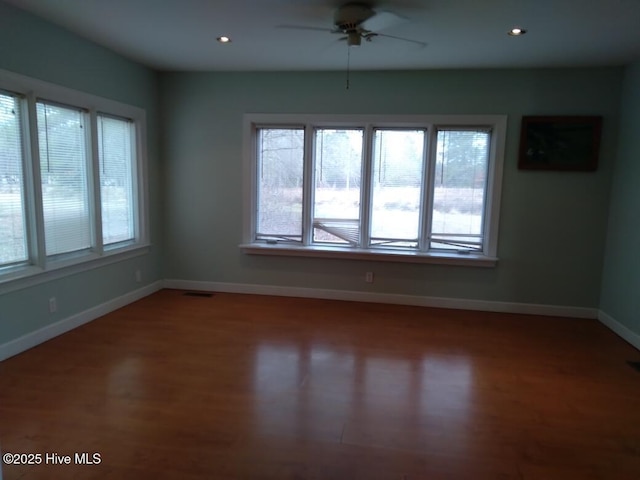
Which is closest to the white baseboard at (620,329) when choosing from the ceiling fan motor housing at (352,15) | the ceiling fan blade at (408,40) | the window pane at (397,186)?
the window pane at (397,186)

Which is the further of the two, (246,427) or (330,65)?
(330,65)

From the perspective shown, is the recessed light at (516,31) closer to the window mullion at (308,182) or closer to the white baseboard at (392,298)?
the window mullion at (308,182)

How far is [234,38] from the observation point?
3.53 m

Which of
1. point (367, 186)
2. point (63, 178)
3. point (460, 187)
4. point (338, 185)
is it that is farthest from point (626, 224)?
point (63, 178)

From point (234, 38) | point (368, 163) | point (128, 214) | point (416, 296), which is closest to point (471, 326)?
point (416, 296)

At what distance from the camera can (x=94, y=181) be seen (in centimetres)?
387

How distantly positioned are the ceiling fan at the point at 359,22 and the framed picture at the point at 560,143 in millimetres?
1914

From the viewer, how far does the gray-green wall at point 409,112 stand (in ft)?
13.9

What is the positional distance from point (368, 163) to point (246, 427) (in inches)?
124


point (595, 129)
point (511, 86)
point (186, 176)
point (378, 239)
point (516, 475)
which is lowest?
point (516, 475)

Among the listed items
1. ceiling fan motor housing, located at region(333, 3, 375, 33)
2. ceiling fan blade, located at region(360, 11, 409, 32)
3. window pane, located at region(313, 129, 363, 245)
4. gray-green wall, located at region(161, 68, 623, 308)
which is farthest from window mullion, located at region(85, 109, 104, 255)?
ceiling fan blade, located at region(360, 11, 409, 32)

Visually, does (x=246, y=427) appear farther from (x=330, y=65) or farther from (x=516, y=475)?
(x=330, y=65)

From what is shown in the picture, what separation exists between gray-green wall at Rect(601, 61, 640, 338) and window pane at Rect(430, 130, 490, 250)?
4.03 feet

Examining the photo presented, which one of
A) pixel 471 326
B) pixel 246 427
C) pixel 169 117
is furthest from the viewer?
pixel 169 117
